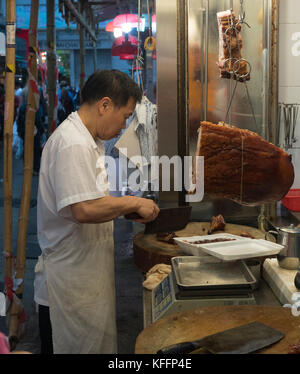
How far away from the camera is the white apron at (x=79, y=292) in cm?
249

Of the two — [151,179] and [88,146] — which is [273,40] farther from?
[88,146]

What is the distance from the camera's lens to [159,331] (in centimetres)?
191

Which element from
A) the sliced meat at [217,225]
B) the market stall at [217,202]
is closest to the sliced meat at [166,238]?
the market stall at [217,202]

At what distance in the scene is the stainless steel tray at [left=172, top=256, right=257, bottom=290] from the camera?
2213 mm

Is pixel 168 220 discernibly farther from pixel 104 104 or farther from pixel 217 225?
pixel 217 225

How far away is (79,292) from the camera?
8.23ft

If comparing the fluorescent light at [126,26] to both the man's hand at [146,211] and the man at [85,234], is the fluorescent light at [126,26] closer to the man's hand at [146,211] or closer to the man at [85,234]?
the man at [85,234]

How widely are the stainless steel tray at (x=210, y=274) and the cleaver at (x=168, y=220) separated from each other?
0.19m

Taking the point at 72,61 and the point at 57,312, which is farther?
the point at 72,61

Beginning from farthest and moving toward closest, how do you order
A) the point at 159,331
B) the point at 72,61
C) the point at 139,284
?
the point at 72,61 < the point at 139,284 < the point at 159,331

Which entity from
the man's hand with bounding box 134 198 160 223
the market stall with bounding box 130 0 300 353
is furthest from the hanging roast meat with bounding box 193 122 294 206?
the man's hand with bounding box 134 198 160 223

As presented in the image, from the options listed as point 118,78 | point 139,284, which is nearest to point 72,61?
point 139,284

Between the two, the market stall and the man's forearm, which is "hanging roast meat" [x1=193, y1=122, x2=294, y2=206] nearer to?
the market stall

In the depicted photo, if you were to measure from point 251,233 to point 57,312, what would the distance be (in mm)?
1872
